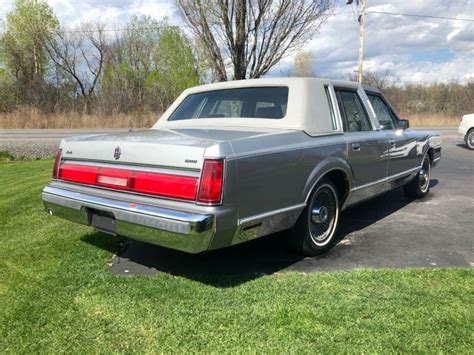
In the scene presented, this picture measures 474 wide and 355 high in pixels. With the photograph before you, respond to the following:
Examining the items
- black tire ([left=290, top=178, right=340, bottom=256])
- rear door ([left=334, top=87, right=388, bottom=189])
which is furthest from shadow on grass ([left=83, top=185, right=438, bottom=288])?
rear door ([left=334, top=87, right=388, bottom=189])

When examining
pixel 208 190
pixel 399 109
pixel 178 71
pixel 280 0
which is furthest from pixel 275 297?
pixel 399 109

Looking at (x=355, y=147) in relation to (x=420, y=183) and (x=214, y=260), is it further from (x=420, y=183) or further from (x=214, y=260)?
(x=420, y=183)

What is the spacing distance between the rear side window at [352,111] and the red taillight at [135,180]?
→ 2235 mm

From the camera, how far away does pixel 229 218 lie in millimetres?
3234

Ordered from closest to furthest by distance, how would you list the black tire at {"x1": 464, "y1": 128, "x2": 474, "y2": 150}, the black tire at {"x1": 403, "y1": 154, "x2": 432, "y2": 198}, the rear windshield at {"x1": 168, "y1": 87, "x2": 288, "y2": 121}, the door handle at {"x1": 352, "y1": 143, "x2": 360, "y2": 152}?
1. the rear windshield at {"x1": 168, "y1": 87, "x2": 288, "y2": 121}
2. the door handle at {"x1": 352, "y1": 143, "x2": 360, "y2": 152}
3. the black tire at {"x1": 403, "y1": 154, "x2": 432, "y2": 198}
4. the black tire at {"x1": 464, "y1": 128, "x2": 474, "y2": 150}

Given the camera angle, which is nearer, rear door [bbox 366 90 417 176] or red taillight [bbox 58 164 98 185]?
red taillight [bbox 58 164 98 185]

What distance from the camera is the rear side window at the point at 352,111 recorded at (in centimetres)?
486

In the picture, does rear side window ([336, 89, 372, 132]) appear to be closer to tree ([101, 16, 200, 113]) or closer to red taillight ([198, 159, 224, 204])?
red taillight ([198, 159, 224, 204])

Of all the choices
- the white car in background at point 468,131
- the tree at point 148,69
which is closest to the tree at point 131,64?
the tree at point 148,69

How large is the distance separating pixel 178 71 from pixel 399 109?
59.5ft

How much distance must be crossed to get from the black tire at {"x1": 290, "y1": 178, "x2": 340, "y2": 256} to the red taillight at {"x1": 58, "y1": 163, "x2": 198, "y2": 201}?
132cm

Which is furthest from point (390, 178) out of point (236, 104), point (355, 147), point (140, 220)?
point (140, 220)

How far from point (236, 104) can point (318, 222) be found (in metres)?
1.51

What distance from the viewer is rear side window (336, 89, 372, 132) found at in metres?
4.86
